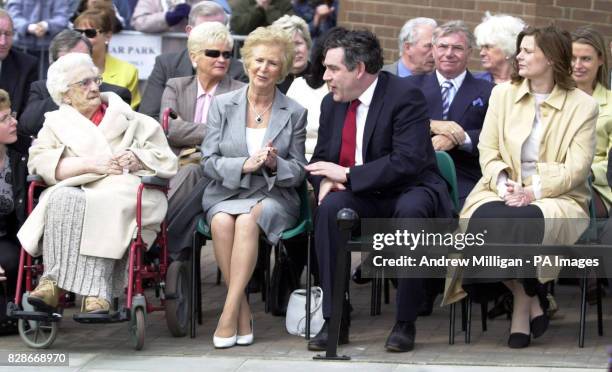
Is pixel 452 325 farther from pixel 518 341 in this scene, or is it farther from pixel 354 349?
pixel 354 349

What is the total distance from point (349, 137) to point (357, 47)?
0.55m

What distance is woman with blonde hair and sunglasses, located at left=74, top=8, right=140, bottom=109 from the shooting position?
A: 10.8m

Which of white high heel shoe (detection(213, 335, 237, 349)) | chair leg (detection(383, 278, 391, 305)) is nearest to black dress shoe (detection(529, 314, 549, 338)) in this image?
chair leg (detection(383, 278, 391, 305))

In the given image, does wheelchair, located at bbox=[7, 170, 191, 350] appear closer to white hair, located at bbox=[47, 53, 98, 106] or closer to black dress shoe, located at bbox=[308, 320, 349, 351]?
white hair, located at bbox=[47, 53, 98, 106]

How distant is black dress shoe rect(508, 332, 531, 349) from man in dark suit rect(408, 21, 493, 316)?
0.88 m

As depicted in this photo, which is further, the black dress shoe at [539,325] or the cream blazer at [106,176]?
the black dress shoe at [539,325]

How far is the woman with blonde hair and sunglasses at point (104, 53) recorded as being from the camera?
424 inches

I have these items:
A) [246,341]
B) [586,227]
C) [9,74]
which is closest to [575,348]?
[586,227]

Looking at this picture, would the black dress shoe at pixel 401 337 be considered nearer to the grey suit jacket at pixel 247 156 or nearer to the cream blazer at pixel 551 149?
the cream blazer at pixel 551 149

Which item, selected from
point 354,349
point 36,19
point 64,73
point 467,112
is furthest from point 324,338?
point 36,19

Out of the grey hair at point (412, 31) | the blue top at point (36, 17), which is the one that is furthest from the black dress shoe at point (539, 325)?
the blue top at point (36, 17)

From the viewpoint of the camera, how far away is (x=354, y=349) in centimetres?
845

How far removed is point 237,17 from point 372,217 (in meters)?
5.35

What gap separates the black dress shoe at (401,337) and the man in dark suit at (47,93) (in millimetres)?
2680
